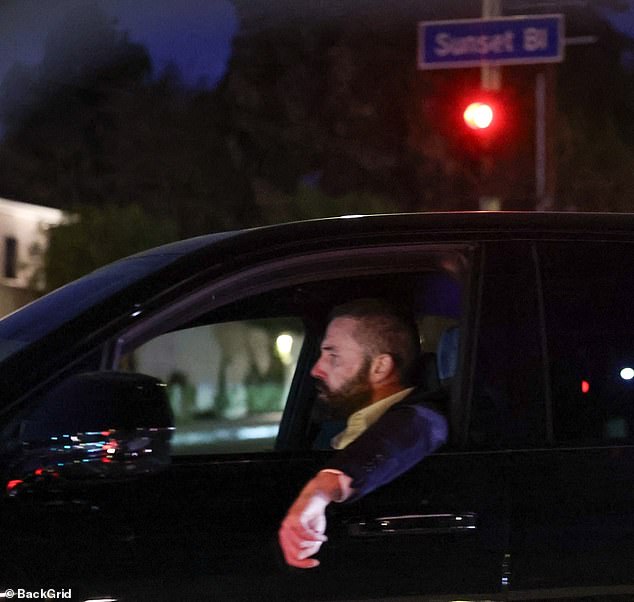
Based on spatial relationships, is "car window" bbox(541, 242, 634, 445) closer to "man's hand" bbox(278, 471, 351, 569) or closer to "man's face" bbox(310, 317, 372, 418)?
"man's face" bbox(310, 317, 372, 418)

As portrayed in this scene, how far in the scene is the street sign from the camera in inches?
444

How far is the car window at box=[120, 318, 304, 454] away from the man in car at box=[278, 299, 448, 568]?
0.51 ft

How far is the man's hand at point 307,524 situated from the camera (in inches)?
108

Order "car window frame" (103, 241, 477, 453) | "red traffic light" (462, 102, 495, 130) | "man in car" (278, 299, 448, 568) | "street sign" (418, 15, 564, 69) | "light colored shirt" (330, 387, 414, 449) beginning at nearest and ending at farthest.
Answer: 1. "man in car" (278, 299, 448, 568)
2. "car window frame" (103, 241, 477, 453)
3. "light colored shirt" (330, 387, 414, 449)
4. "street sign" (418, 15, 564, 69)
5. "red traffic light" (462, 102, 495, 130)

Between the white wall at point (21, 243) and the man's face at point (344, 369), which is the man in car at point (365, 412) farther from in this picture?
the white wall at point (21, 243)

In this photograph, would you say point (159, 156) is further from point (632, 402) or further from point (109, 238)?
point (632, 402)

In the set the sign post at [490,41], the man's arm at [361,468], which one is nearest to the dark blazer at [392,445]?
the man's arm at [361,468]

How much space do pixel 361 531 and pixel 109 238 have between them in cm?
2459

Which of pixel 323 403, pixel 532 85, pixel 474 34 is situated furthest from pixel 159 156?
pixel 323 403

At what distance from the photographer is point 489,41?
37.1ft

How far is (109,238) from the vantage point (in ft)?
88.3

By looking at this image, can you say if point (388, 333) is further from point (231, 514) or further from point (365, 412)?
point (231, 514)

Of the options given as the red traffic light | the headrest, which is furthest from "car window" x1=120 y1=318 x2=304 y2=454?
the red traffic light

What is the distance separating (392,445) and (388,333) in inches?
15.0
